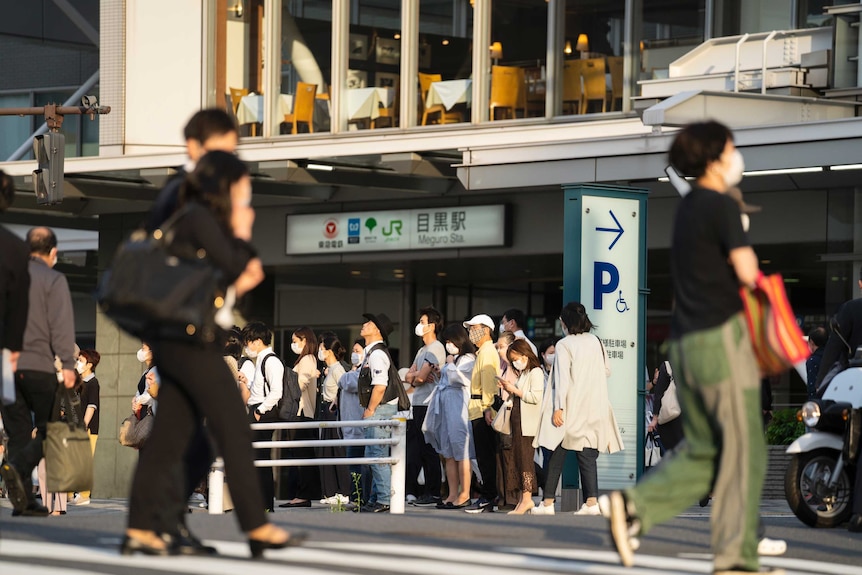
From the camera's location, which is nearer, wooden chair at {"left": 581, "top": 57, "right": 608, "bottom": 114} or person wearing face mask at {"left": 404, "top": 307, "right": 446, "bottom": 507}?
person wearing face mask at {"left": 404, "top": 307, "right": 446, "bottom": 507}

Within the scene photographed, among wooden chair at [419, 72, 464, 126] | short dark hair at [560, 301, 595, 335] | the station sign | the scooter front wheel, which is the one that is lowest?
the scooter front wheel

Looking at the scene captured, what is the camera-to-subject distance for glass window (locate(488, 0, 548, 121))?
22031 mm

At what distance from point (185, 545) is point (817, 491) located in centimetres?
565

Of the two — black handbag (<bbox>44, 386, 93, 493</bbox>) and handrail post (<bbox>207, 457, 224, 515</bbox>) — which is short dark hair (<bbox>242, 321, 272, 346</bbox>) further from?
black handbag (<bbox>44, 386, 93, 493</bbox>)

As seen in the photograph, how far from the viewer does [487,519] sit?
34.4 feet

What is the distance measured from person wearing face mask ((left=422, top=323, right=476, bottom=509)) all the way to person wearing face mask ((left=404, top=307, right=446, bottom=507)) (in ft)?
0.85

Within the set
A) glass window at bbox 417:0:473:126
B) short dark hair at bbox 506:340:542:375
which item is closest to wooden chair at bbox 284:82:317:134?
glass window at bbox 417:0:473:126

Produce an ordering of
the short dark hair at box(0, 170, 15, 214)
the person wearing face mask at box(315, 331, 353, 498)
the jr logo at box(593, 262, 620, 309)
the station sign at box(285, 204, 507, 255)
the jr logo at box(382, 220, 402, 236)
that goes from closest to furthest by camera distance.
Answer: the short dark hair at box(0, 170, 15, 214) < the jr logo at box(593, 262, 620, 309) < the person wearing face mask at box(315, 331, 353, 498) < the station sign at box(285, 204, 507, 255) < the jr logo at box(382, 220, 402, 236)

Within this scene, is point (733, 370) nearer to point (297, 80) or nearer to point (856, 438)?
point (856, 438)

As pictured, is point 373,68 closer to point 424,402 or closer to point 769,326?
point 424,402

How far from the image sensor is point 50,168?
21078mm

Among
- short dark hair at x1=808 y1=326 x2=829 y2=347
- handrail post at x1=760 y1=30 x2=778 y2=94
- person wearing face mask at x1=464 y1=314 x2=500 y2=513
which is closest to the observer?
person wearing face mask at x1=464 y1=314 x2=500 y2=513

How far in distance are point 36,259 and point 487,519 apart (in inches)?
129

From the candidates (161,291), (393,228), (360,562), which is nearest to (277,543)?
(360,562)
